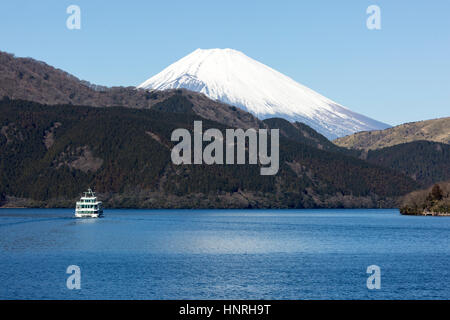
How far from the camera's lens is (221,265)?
101500 mm

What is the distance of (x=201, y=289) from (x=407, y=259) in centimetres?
4462

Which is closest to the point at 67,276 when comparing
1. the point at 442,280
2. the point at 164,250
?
the point at 164,250

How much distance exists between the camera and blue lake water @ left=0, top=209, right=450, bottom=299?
7881 centimetres

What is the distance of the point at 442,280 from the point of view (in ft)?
288

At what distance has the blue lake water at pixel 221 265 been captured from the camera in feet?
259

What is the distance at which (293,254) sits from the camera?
11819 cm
